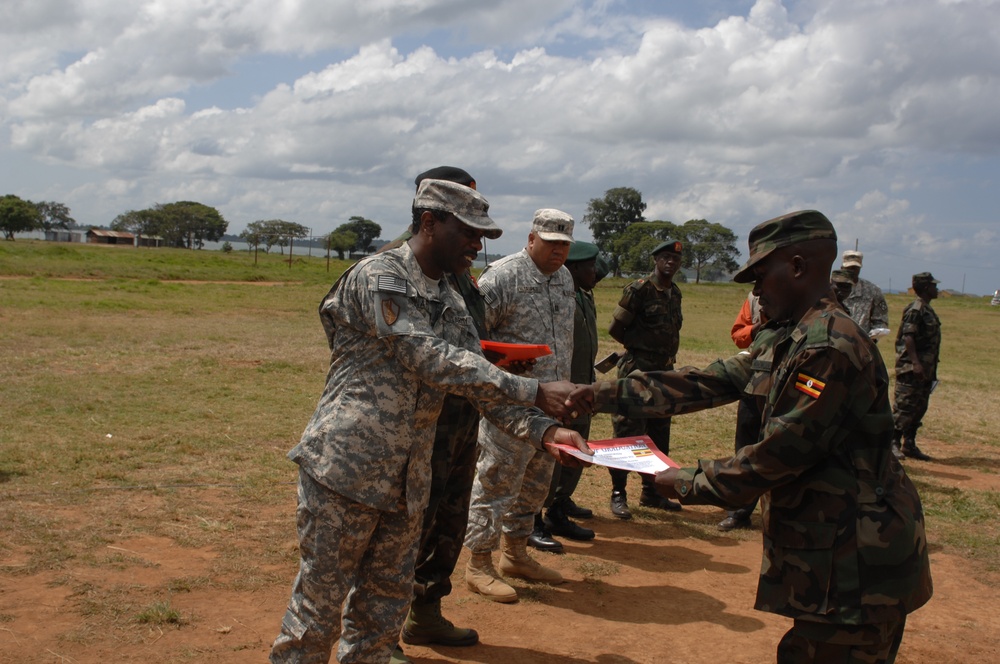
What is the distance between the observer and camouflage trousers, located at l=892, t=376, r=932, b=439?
10.1 meters

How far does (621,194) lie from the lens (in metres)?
79.8

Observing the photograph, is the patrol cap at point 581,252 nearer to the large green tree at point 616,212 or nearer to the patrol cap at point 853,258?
the patrol cap at point 853,258

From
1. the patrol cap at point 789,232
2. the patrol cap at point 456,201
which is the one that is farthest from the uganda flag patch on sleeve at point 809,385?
the patrol cap at point 456,201

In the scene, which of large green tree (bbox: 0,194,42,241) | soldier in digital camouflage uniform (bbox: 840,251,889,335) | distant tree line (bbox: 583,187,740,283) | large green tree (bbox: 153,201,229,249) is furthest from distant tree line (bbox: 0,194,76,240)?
soldier in digital camouflage uniform (bbox: 840,251,889,335)

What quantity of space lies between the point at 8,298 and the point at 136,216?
74.0 m

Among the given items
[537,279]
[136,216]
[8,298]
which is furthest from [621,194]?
[537,279]

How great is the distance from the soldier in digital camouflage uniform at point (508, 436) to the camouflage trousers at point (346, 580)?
1.58 meters

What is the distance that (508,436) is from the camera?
4996 mm

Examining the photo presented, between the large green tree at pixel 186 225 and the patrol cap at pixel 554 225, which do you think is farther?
the large green tree at pixel 186 225

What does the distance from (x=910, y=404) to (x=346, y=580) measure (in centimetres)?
867

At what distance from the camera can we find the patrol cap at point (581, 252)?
6227 mm

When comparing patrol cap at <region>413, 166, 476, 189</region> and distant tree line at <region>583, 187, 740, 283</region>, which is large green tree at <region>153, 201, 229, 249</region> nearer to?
distant tree line at <region>583, 187, 740, 283</region>

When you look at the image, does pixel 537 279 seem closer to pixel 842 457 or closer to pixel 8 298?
pixel 842 457

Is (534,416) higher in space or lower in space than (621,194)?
lower
